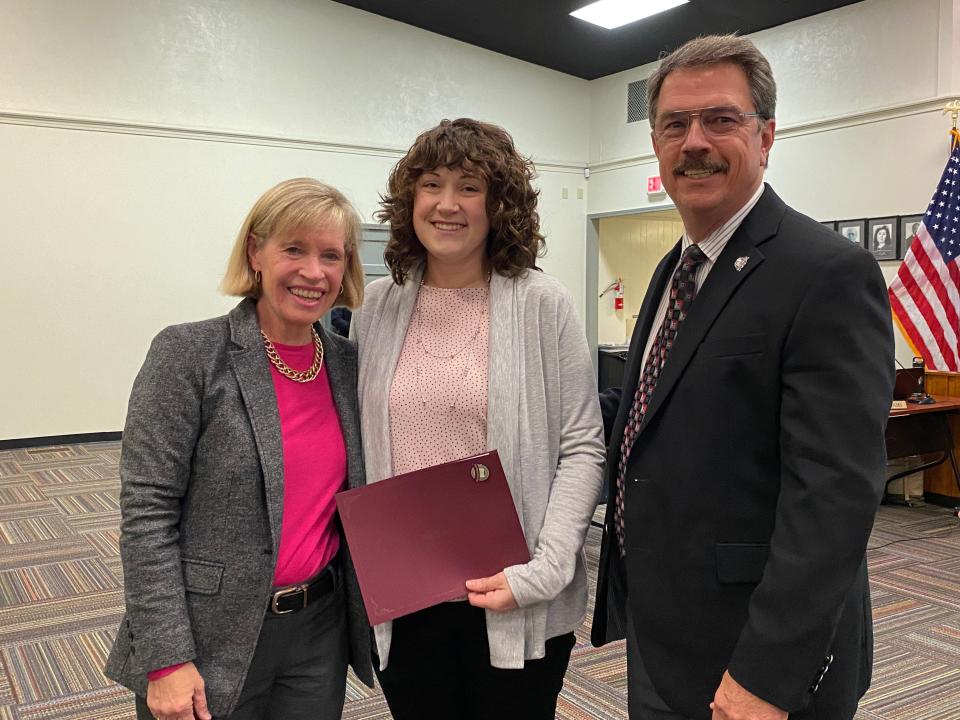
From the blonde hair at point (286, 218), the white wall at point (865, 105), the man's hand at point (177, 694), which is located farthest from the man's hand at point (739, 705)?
the white wall at point (865, 105)

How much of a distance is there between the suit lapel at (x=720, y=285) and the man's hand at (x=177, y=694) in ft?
2.82

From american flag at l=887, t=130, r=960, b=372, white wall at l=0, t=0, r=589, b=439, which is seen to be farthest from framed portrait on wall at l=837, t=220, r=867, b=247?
white wall at l=0, t=0, r=589, b=439

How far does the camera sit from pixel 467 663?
1.61m

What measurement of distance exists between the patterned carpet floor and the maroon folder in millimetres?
1547

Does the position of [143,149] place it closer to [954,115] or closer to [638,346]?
[954,115]

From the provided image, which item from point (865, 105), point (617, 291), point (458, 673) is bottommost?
point (458, 673)

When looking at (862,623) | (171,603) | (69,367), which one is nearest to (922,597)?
(862,623)

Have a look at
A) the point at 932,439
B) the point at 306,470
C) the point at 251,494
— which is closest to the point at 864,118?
the point at 932,439

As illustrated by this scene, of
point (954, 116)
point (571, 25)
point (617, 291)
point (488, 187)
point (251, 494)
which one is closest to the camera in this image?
point (251, 494)

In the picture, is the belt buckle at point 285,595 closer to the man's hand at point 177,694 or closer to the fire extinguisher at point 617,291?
the man's hand at point 177,694

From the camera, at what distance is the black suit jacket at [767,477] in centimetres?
111

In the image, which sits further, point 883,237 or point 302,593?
point 883,237

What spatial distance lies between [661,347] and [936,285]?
4.97 m

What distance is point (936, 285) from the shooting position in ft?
18.1
